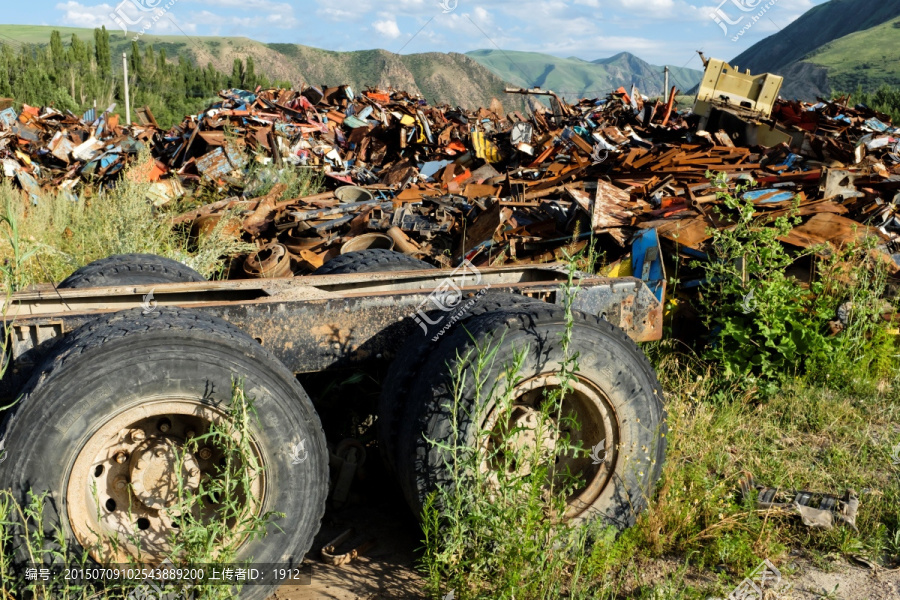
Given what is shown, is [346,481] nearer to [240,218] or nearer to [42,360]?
[42,360]

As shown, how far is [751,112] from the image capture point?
1105 cm

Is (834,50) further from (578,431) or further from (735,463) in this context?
(578,431)

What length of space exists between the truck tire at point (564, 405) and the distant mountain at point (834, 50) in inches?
2599

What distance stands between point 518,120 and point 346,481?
11987 millimetres

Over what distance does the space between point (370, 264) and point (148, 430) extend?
6.86ft

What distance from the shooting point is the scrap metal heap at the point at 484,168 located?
6414 mm

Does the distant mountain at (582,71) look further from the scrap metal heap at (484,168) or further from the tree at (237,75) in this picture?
the scrap metal heap at (484,168)

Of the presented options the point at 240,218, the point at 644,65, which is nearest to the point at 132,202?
the point at 240,218

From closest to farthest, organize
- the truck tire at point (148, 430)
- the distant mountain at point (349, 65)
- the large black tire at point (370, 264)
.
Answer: the truck tire at point (148, 430), the large black tire at point (370, 264), the distant mountain at point (349, 65)

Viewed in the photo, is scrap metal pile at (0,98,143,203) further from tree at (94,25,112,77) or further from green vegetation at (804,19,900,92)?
green vegetation at (804,19,900,92)

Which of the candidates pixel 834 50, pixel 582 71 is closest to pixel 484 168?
pixel 834 50

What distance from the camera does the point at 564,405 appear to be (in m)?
3.04

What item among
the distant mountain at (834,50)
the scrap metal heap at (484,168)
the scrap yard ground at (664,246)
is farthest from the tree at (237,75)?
the distant mountain at (834,50)

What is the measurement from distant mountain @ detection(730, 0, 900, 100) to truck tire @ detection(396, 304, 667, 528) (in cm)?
6601
